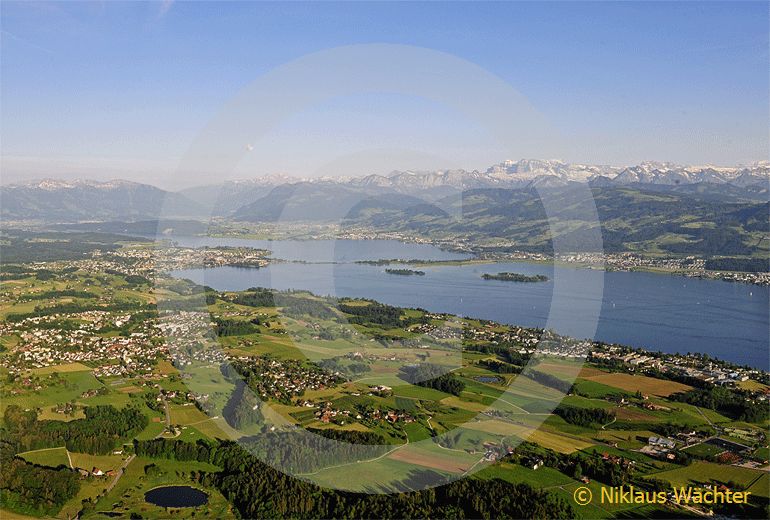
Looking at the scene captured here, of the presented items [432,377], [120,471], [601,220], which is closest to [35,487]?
[120,471]

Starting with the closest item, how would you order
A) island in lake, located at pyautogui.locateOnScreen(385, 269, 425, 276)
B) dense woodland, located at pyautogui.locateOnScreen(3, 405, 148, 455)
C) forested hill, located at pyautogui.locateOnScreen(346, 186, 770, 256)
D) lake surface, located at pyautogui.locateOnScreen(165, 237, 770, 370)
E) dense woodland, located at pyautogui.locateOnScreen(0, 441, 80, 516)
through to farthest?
dense woodland, located at pyautogui.locateOnScreen(0, 441, 80, 516) < dense woodland, located at pyautogui.locateOnScreen(3, 405, 148, 455) < lake surface, located at pyautogui.locateOnScreen(165, 237, 770, 370) < island in lake, located at pyautogui.locateOnScreen(385, 269, 425, 276) < forested hill, located at pyautogui.locateOnScreen(346, 186, 770, 256)

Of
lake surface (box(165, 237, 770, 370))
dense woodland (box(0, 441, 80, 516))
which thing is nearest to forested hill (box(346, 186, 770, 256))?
lake surface (box(165, 237, 770, 370))

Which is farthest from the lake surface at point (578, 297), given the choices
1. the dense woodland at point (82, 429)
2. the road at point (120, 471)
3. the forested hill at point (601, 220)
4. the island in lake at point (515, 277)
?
the road at point (120, 471)

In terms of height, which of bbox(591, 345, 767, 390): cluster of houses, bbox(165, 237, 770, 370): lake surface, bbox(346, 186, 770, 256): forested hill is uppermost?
bbox(346, 186, 770, 256): forested hill

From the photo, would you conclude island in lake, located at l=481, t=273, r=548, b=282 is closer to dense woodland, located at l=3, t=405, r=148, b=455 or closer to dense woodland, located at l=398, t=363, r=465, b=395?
dense woodland, located at l=398, t=363, r=465, b=395

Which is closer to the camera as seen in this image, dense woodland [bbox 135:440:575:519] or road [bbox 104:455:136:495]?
dense woodland [bbox 135:440:575:519]

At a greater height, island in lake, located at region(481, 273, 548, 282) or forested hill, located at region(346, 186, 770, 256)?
forested hill, located at region(346, 186, 770, 256)
